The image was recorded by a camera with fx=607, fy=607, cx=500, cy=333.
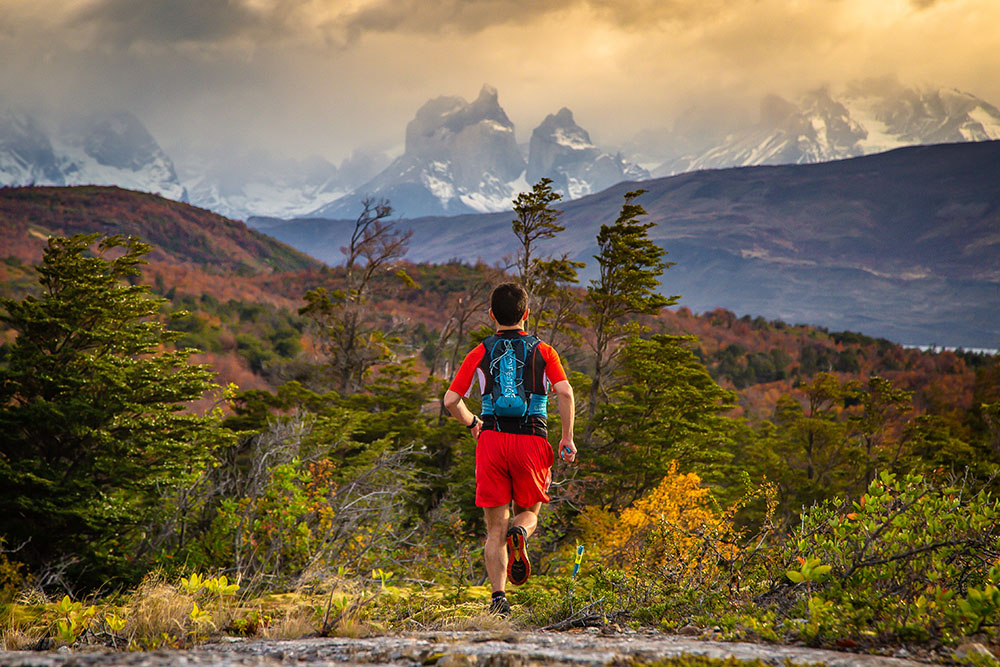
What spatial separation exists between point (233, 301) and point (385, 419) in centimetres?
6268

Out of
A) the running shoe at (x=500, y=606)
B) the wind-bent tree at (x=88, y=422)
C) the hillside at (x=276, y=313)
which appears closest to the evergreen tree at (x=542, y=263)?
the hillside at (x=276, y=313)

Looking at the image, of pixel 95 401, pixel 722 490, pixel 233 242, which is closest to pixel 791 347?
pixel 722 490

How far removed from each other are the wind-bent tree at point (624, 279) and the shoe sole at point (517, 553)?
17.9m

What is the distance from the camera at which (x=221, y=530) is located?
7.44 metres

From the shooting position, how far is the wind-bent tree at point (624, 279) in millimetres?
21516

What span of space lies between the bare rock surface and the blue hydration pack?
1.35 m

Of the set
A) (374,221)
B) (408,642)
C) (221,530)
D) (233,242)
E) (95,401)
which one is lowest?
(221,530)

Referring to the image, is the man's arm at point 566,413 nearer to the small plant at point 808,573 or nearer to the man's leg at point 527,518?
the man's leg at point 527,518

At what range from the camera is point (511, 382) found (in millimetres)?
3959

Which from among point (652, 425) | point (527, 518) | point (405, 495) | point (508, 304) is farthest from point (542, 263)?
point (527, 518)

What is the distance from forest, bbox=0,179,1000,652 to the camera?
328cm

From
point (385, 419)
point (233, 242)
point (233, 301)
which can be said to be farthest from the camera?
point (233, 242)

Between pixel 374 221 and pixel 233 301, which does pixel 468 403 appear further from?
pixel 233 301

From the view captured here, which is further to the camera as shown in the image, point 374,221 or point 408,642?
point 374,221
